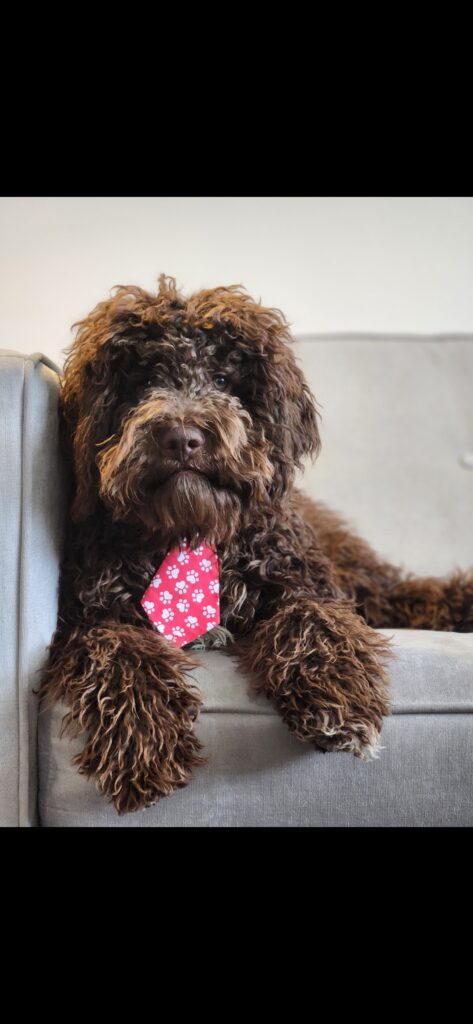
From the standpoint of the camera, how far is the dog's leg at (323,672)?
1658 mm

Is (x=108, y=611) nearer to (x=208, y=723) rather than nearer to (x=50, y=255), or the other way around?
(x=208, y=723)

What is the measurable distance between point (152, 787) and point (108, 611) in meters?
0.42

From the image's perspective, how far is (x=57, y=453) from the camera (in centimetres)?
193

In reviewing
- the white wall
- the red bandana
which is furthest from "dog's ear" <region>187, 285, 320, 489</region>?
the white wall

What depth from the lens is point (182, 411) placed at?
172 cm

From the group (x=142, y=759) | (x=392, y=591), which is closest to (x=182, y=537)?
(x=142, y=759)

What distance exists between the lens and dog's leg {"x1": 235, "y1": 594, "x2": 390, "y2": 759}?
166cm

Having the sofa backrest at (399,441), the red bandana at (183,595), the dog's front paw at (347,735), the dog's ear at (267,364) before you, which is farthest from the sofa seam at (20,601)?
the sofa backrest at (399,441)

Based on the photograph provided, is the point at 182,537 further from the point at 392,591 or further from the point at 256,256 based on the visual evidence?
the point at 256,256

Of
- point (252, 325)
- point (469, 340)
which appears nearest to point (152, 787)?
point (252, 325)

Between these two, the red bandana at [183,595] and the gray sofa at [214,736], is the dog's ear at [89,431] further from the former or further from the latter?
the red bandana at [183,595]

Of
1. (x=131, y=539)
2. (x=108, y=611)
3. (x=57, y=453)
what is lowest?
(x=108, y=611)

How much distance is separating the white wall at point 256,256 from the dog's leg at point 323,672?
A: 2017 millimetres
